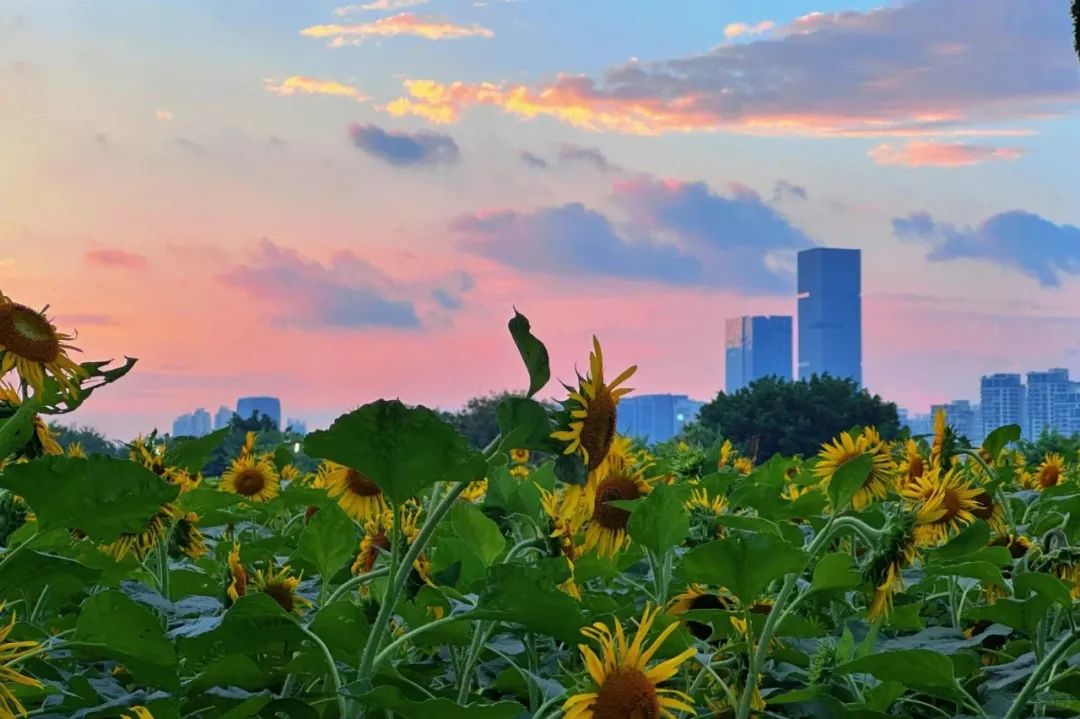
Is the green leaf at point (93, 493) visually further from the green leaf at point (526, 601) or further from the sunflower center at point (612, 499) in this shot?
the sunflower center at point (612, 499)

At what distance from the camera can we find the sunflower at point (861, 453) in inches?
136

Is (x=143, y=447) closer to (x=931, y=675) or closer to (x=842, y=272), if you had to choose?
(x=931, y=675)

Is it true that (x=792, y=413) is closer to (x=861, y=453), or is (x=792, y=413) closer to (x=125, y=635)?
(x=861, y=453)

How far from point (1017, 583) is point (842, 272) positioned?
604 ft

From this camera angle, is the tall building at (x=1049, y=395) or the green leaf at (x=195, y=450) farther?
the tall building at (x=1049, y=395)

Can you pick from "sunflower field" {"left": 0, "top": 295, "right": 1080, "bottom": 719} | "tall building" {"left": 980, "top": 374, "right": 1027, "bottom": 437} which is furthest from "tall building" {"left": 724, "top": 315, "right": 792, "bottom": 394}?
"sunflower field" {"left": 0, "top": 295, "right": 1080, "bottom": 719}

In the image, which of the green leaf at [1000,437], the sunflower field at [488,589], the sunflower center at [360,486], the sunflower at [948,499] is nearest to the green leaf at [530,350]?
the sunflower field at [488,589]

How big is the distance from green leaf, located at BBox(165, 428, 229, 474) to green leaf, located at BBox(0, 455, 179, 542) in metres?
1.19

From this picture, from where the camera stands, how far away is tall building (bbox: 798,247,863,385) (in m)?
177

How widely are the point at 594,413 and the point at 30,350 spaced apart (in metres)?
0.99

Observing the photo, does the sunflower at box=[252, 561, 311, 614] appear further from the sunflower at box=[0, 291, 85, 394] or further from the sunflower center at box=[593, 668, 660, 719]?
the sunflower center at box=[593, 668, 660, 719]

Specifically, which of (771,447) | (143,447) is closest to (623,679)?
(143,447)

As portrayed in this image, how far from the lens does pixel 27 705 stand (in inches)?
70.1

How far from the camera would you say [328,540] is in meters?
2.01
